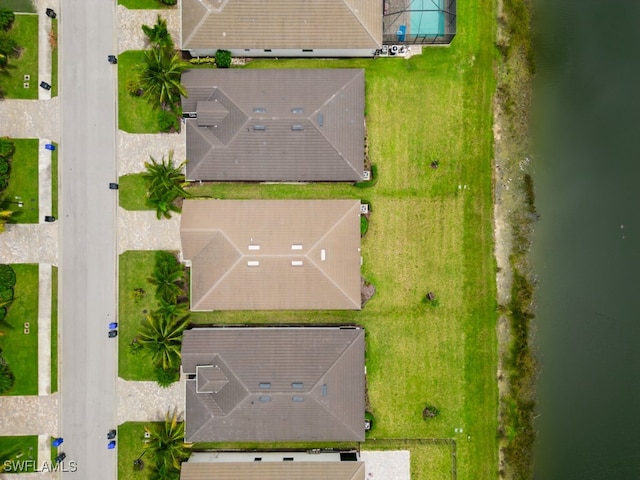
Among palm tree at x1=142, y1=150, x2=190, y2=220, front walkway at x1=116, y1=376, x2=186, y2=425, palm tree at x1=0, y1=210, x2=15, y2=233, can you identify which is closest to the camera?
palm tree at x1=142, y1=150, x2=190, y2=220

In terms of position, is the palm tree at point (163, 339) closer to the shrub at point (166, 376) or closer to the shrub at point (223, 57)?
the shrub at point (166, 376)

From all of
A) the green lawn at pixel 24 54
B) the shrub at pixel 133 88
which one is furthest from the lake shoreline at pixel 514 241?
the green lawn at pixel 24 54

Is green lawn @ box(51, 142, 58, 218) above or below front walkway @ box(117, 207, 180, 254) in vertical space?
above

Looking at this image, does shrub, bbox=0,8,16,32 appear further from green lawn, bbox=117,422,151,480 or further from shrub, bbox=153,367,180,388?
green lawn, bbox=117,422,151,480

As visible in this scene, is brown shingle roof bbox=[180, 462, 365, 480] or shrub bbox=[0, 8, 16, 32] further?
shrub bbox=[0, 8, 16, 32]

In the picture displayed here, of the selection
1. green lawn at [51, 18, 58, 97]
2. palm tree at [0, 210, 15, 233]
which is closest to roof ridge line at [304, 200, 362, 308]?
palm tree at [0, 210, 15, 233]

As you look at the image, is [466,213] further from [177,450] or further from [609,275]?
[177,450]

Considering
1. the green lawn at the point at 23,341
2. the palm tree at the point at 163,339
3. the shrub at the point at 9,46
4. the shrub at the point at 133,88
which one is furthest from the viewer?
the green lawn at the point at 23,341
